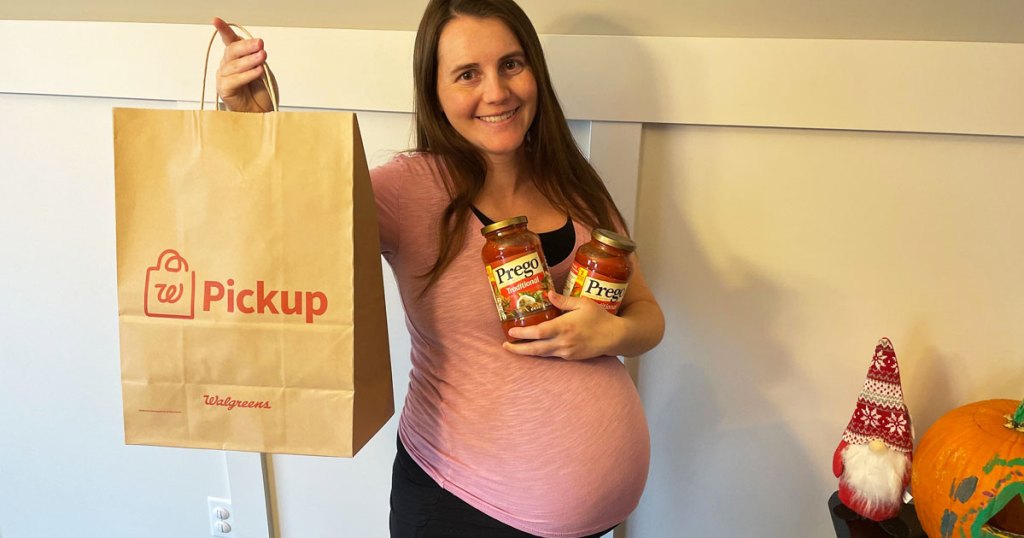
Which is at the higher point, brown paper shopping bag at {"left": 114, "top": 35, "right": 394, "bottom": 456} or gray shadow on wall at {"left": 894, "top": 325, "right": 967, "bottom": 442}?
brown paper shopping bag at {"left": 114, "top": 35, "right": 394, "bottom": 456}

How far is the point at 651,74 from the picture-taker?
100cm

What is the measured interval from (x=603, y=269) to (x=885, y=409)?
0.53 meters

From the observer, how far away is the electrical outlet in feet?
4.27

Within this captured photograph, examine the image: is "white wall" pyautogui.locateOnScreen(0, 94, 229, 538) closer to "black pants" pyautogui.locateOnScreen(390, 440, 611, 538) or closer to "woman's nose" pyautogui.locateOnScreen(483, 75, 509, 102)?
"black pants" pyautogui.locateOnScreen(390, 440, 611, 538)

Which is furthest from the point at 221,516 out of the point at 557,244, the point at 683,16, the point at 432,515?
the point at 683,16

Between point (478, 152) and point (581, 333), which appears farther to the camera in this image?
point (478, 152)

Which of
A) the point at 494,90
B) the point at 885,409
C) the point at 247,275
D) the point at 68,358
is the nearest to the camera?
the point at 247,275

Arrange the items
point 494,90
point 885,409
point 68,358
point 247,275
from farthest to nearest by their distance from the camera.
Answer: point 68,358
point 885,409
point 494,90
point 247,275

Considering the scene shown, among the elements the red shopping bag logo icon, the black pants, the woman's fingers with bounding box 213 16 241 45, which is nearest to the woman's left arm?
the black pants

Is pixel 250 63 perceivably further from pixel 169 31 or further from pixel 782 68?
pixel 782 68

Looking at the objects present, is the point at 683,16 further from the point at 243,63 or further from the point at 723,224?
the point at 243,63

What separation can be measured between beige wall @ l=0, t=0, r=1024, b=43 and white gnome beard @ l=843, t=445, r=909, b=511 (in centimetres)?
65

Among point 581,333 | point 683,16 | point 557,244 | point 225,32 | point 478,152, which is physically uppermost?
point 683,16

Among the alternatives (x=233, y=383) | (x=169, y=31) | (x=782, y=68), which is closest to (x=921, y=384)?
(x=782, y=68)
